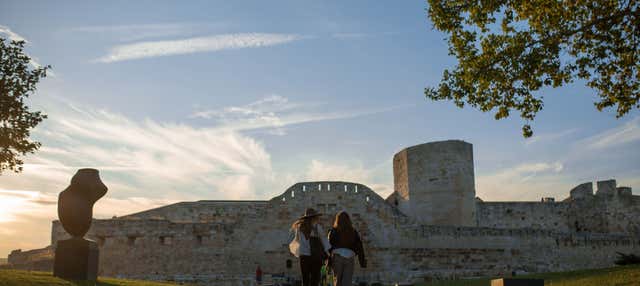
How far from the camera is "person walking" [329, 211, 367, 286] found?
9.70 metres

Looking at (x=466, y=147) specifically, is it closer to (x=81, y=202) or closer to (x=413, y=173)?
(x=413, y=173)

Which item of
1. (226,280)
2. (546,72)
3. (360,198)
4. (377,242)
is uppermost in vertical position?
(546,72)

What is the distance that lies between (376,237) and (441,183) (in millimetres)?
4905

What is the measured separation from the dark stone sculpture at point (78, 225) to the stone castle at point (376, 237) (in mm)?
11476

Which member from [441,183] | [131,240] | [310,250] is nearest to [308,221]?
[310,250]

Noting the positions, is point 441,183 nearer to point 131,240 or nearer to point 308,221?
point 131,240

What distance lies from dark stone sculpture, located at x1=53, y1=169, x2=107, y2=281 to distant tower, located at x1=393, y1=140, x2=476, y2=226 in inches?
746

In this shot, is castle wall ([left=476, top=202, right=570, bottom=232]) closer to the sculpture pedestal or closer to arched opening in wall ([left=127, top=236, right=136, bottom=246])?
arched opening in wall ([left=127, top=236, right=136, bottom=246])

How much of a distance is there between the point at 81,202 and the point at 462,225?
66.3 ft

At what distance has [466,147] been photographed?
2908cm

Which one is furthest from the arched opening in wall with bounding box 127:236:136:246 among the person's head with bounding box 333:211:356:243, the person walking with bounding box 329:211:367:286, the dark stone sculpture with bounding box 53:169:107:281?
the person's head with bounding box 333:211:356:243

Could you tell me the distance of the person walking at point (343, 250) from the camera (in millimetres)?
9703

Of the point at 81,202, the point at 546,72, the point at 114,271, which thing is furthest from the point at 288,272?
the point at 546,72

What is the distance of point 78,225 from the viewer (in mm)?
12484
